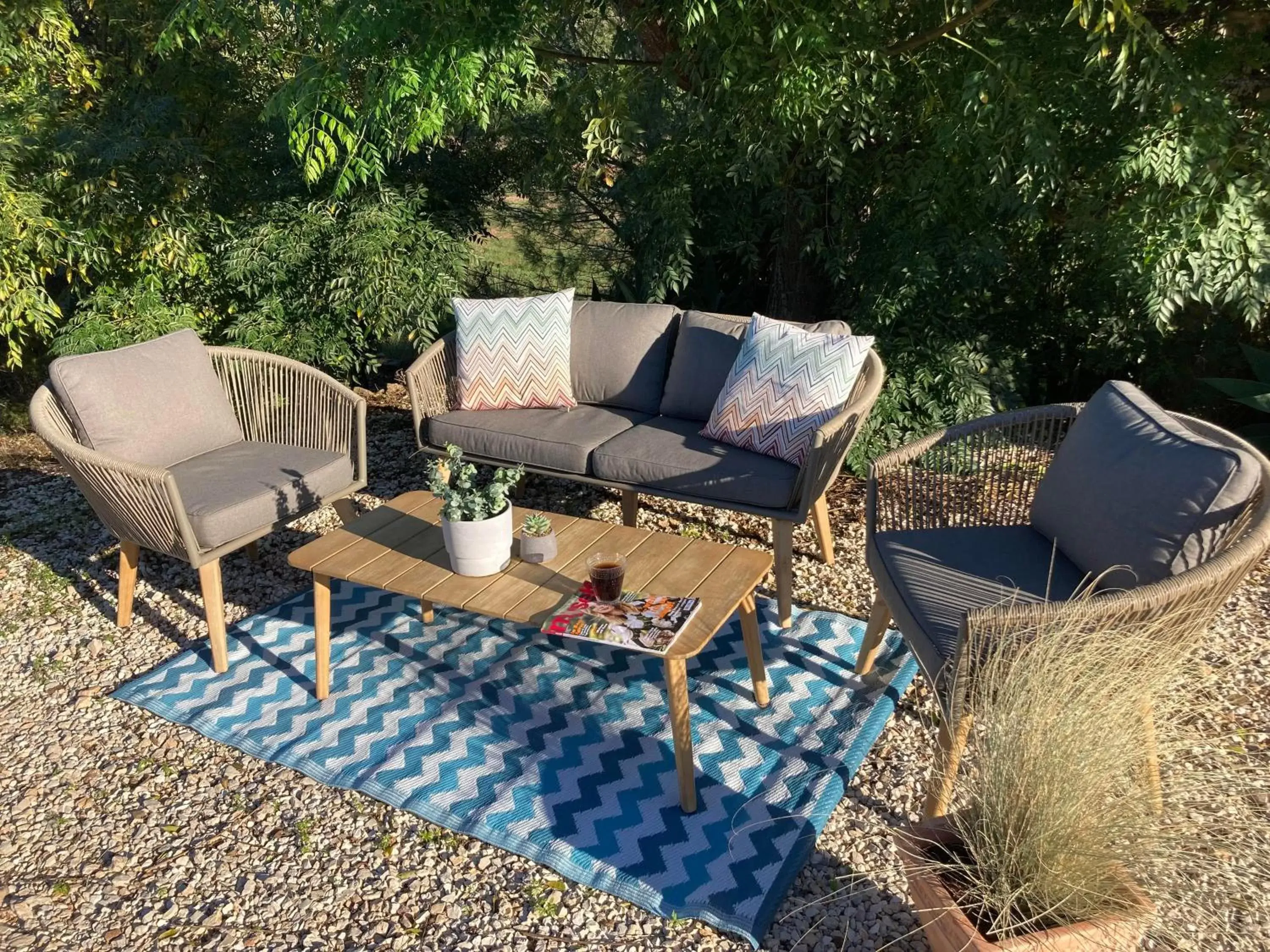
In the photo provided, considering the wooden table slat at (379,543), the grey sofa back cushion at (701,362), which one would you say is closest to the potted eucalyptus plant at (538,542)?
the wooden table slat at (379,543)

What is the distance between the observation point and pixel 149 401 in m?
3.42

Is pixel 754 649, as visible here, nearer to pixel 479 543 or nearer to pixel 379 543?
pixel 479 543

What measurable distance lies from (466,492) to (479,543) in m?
0.18

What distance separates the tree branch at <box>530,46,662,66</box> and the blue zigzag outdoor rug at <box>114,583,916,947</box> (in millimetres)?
2521

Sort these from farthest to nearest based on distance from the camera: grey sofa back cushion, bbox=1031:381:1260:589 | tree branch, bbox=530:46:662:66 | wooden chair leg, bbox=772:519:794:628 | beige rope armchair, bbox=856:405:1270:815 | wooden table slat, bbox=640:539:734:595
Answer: tree branch, bbox=530:46:662:66 < wooden chair leg, bbox=772:519:794:628 < wooden table slat, bbox=640:539:734:595 < grey sofa back cushion, bbox=1031:381:1260:589 < beige rope armchair, bbox=856:405:1270:815

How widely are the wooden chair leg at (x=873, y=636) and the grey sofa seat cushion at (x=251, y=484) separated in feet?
6.64

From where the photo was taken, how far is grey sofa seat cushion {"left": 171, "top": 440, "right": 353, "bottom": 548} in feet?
9.99

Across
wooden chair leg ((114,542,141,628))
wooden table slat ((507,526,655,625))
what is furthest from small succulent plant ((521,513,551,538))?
wooden chair leg ((114,542,141,628))

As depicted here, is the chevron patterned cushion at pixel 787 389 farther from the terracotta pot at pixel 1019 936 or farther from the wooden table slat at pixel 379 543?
the terracotta pot at pixel 1019 936

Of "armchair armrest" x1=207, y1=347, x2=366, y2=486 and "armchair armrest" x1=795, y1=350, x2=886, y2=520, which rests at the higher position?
"armchair armrest" x1=795, y1=350, x2=886, y2=520

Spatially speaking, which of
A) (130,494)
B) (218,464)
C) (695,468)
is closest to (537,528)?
(695,468)

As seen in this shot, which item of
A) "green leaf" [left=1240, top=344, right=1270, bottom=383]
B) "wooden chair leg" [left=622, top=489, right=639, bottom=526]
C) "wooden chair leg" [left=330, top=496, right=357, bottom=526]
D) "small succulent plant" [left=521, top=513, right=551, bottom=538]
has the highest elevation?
"green leaf" [left=1240, top=344, right=1270, bottom=383]

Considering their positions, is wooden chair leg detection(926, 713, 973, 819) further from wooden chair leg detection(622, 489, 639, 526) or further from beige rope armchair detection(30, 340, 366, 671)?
beige rope armchair detection(30, 340, 366, 671)

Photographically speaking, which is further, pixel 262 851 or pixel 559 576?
pixel 559 576
